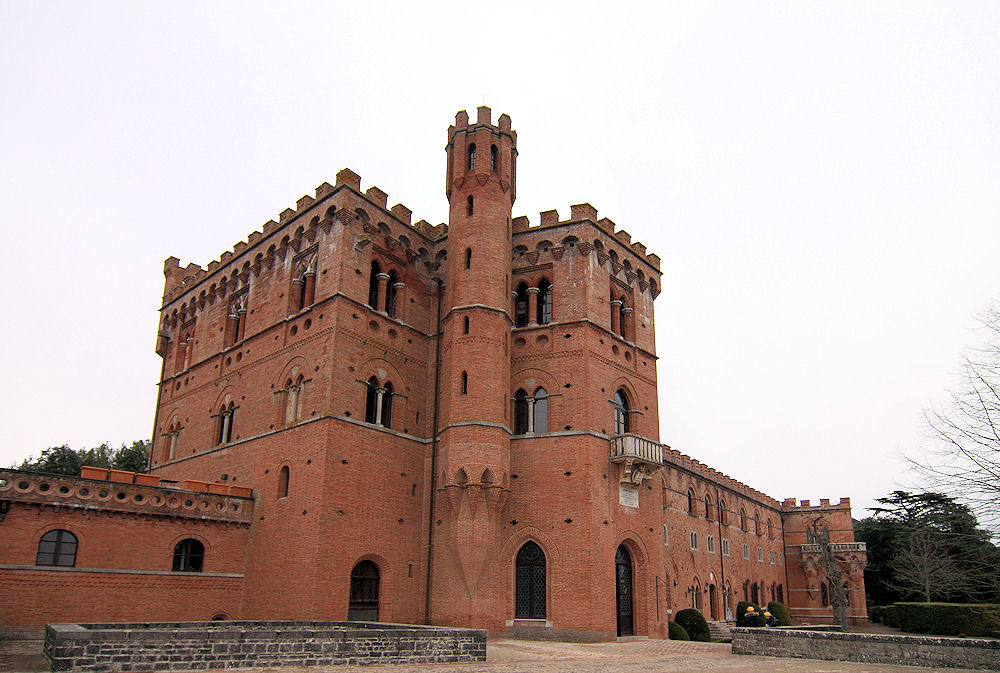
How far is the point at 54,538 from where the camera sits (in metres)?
Answer: 22.0

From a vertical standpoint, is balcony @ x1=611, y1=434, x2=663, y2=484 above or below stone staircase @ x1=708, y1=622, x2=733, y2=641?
above

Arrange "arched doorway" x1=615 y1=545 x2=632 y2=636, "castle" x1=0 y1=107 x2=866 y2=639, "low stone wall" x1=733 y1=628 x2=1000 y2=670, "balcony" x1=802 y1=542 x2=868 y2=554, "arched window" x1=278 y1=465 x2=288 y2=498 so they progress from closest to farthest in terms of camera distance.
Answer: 1. "low stone wall" x1=733 y1=628 x2=1000 y2=670
2. "castle" x1=0 y1=107 x2=866 y2=639
3. "arched window" x1=278 y1=465 x2=288 y2=498
4. "arched doorway" x1=615 y1=545 x2=632 y2=636
5. "balcony" x1=802 y1=542 x2=868 y2=554

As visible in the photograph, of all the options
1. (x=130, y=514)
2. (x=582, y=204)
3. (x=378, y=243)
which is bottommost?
(x=130, y=514)

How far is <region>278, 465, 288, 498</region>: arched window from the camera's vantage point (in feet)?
82.5

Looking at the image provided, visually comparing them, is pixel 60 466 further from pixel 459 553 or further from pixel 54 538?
pixel 459 553

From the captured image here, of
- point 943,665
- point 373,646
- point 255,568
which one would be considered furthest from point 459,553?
point 943,665

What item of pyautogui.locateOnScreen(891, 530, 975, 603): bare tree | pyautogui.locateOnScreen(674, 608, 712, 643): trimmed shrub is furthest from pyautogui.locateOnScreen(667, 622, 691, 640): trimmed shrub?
pyautogui.locateOnScreen(891, 530, 975, 603): bare tree

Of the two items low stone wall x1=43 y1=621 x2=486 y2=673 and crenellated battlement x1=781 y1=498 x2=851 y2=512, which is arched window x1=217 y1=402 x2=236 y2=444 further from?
crenellated battlement x1=781 y1=498 x2=851 y2=512

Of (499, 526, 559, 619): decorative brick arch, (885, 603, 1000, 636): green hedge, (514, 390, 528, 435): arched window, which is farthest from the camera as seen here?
(885, 603, 1000, 636): green hedge

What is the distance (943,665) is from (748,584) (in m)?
31.8

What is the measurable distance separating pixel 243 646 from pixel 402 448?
12.5m

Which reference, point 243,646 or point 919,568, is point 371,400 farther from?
point 919,568

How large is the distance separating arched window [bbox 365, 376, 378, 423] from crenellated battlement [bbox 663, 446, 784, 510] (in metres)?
18.7

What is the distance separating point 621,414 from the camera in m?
28.8
